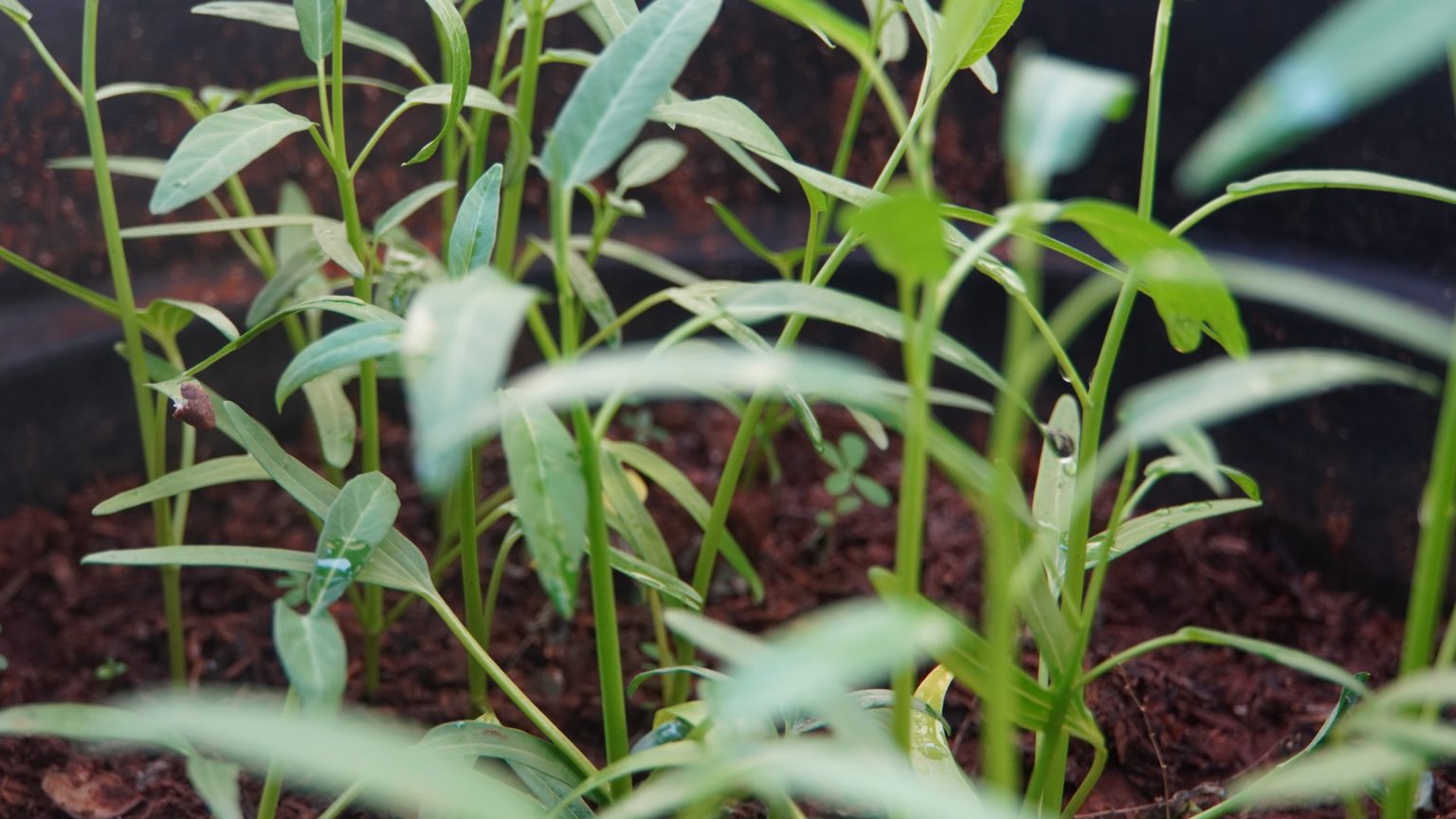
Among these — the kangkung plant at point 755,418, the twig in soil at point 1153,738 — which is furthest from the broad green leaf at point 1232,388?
the twig in soil at point 1153,738

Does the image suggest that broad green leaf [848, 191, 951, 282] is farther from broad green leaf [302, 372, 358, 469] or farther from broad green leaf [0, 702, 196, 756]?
broad green leaf [302, 372, 358, 469]

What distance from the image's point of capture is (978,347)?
3.75 ft

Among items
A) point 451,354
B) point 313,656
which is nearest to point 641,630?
point 313,656

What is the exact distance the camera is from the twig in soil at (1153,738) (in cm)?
69

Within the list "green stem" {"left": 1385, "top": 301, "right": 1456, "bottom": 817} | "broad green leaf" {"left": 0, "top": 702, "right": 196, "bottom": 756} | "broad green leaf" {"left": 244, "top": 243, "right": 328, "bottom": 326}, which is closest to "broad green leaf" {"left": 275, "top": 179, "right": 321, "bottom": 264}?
"broad green leaf" {"left": 244, "top": 243, "right": 328, "bottom": 326}

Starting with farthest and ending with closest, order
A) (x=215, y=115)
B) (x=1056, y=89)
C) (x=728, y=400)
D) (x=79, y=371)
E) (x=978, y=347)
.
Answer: (x=978, y=347), (x=79, y=371), (x=728, y=400), (x=215, y=115), (x=1056, y=89)

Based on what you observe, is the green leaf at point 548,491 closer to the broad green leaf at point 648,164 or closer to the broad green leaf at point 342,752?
the broad green leaf at point 342,752

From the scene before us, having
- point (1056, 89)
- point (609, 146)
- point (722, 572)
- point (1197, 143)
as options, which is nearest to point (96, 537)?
point (722, 572)

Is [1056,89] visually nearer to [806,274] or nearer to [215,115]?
[806,274]

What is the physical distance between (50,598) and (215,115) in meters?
0.56

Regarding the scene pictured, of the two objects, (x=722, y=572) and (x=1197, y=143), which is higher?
(x=1197, y=143)

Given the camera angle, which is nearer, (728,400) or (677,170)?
(728,400)

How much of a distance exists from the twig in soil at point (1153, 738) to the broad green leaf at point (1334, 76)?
1.70ft

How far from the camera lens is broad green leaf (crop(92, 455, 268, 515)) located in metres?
0.59
